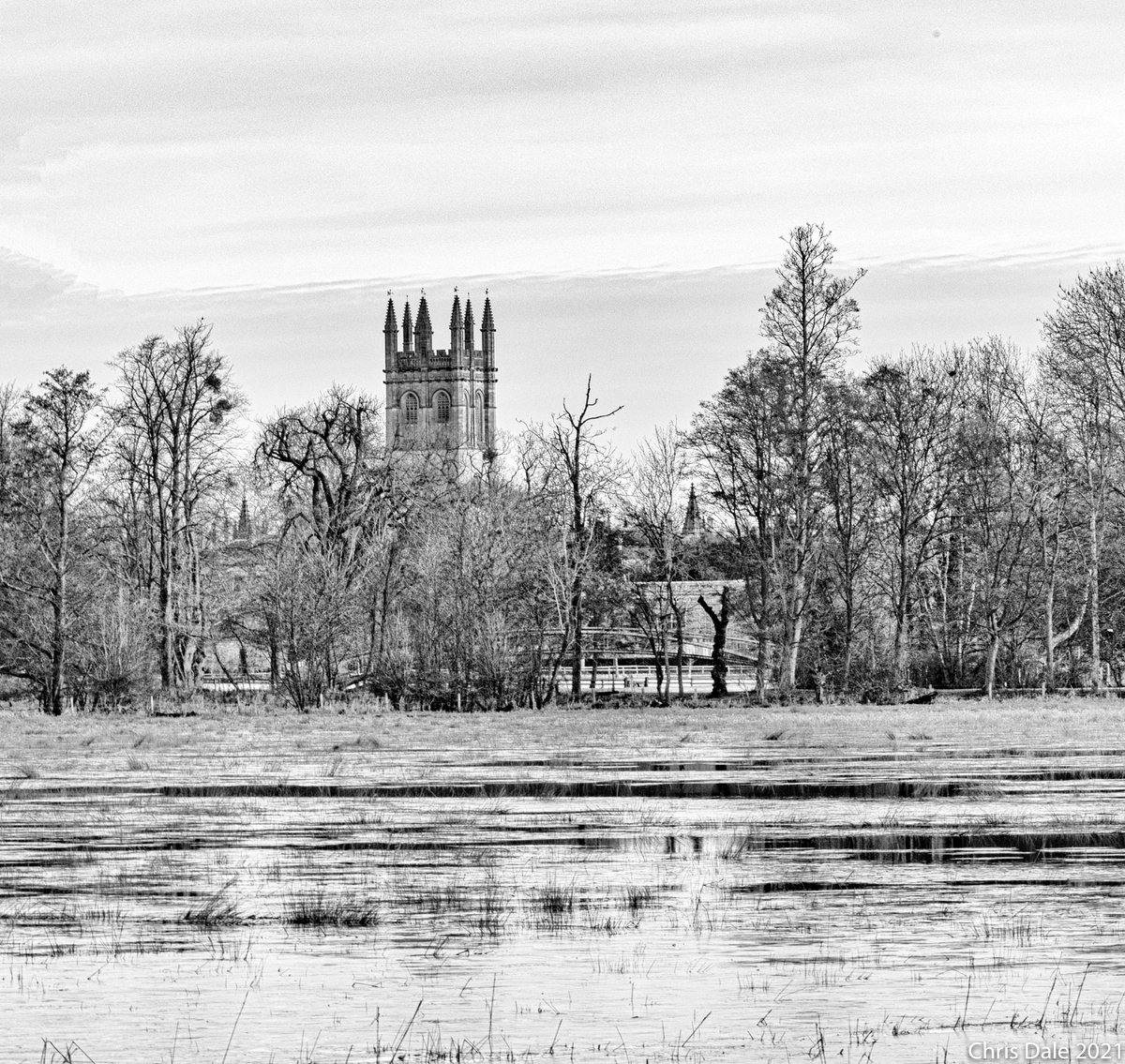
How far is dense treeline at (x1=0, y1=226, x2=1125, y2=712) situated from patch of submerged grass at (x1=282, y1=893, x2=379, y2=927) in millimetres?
34591

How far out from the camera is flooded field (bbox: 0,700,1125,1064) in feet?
28.7

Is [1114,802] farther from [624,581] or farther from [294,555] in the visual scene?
[624,581]

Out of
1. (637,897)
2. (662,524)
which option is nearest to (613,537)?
(662,524)

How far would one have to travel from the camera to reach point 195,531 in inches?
2515

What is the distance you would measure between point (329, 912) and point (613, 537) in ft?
165

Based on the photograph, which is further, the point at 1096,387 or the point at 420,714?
the point at 1096,387

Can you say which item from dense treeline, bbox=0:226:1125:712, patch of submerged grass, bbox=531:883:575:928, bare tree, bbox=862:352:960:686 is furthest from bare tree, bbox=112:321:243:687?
patch of submerged grass, bbox=531:883:575:928

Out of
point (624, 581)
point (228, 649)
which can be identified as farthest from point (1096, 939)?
point (228, 649)

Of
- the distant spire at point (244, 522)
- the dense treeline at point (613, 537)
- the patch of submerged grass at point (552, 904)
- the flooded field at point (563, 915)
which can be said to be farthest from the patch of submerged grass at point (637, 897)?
the distant spire at point (244, 522)

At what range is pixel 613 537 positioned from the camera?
204 ft

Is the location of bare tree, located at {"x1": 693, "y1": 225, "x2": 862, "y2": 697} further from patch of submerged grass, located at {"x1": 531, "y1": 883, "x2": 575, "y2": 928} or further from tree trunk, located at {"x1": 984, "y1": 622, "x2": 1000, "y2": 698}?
patch of submerged grass, located at {"x1": 531, "y1": 883, "x2": 575, "y2": 928}

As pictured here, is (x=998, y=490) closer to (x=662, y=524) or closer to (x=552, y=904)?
(x=662, y=524)

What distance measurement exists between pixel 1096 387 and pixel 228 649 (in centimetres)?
5672

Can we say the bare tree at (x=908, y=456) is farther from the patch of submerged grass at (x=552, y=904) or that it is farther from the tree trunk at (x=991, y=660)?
the patch of submerged grass at (x=552, y=904)
